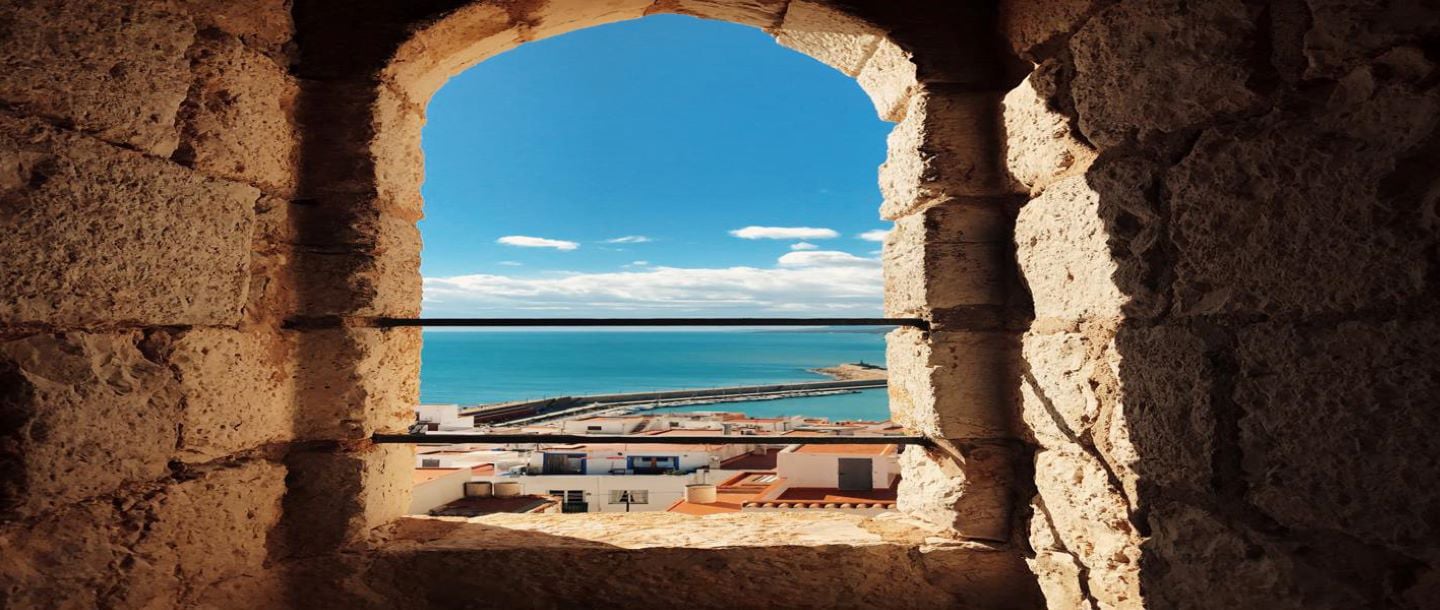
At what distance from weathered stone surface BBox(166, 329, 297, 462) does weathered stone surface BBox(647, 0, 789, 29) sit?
4.25 ft

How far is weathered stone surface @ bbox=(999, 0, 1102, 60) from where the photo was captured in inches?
61.9

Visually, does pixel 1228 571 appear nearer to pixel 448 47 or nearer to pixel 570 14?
pixel 570 14

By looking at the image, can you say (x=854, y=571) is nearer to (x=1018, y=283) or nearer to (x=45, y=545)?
(x=1018, y=283)

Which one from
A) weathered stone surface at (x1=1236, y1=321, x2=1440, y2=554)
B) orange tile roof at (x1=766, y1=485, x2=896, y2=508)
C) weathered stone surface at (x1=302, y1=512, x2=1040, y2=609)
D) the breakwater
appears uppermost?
weathered stone surface at (x1=1236, y1=321, x2=1440, y2=554)

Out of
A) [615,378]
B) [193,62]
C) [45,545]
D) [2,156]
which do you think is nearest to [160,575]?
[45,545]

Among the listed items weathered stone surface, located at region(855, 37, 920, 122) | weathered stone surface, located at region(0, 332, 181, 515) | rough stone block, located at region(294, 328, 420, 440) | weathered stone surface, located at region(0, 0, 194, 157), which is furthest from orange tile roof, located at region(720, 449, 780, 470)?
weathered stone surface, located at region(0, 0, 194, 157)

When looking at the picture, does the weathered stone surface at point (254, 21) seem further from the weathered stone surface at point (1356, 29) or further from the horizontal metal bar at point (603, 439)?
the weathered stone surface at point (1356, 29)

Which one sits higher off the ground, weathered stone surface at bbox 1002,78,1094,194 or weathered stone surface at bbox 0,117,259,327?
weathered stone surface at bbox 1002,78,1094,194

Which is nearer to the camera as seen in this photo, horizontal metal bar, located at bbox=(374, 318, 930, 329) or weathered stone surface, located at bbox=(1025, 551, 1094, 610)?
weathered stone surface, located at bbox=(1025, 551, 1094, 610)

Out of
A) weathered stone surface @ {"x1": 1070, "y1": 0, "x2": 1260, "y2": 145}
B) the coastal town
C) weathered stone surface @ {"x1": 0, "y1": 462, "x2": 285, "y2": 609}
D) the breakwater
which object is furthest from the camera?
the breakwater

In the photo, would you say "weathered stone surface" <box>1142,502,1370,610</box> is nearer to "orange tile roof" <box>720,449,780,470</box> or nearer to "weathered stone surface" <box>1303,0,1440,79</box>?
"weathered stone surface" <box>1303,0,1440,79</box>

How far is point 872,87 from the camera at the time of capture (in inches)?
89.6

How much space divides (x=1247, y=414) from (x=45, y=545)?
1.96 m

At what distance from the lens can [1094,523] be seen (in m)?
Answer: 1.54
